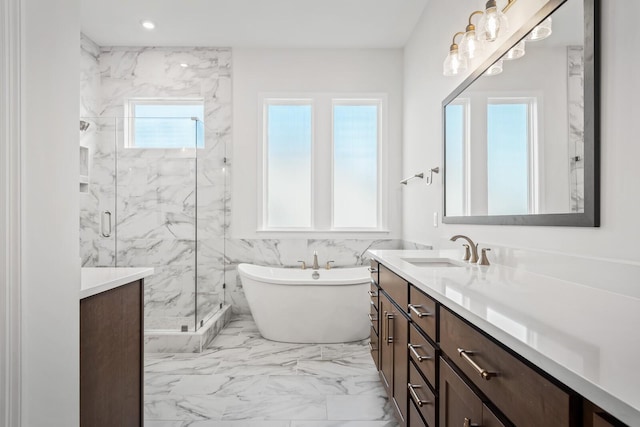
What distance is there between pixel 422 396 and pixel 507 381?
0.64 meters

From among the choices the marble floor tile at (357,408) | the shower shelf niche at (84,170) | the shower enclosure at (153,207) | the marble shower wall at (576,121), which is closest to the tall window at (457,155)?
the marble shower wall at (576,121)

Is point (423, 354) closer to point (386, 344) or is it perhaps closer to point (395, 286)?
point (395, 286)

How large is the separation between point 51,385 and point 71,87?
2.72 ft

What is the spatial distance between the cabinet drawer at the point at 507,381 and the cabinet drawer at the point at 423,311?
0.13 metres

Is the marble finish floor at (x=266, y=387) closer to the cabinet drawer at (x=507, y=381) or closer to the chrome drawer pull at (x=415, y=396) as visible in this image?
the chrome drawer pull at (x=415, y=396)

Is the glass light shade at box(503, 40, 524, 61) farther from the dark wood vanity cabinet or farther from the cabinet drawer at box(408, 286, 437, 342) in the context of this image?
the dark wood vanity cabinet

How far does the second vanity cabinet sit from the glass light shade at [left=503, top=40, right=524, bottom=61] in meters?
1.15

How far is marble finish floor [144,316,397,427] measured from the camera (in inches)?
76.2

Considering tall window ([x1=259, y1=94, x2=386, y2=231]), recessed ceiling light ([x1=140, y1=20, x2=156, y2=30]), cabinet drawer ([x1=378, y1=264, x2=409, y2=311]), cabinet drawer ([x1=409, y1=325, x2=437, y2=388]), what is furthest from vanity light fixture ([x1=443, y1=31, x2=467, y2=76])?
recessed ceiling light ([x1=140, y1=20, x2=156, y2=30])

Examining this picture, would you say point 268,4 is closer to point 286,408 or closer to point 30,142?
point 30,142

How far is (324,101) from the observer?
12.6 feet

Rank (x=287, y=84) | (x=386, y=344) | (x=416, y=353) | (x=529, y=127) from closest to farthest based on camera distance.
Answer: (x=416, y=353), (x=529, y=127), (x=386, y=344), (x=287, y=84)

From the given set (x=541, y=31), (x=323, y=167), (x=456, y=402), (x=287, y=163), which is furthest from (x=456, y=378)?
(x=287, y=163)

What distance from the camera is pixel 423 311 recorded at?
4.31 feet
